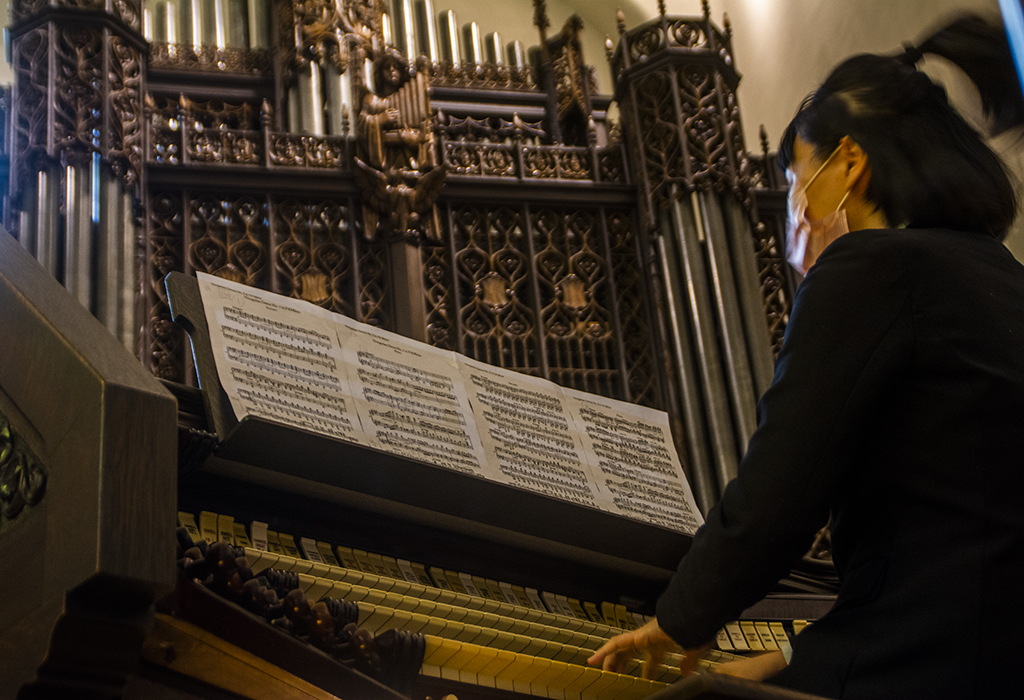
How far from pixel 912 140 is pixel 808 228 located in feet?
0.62

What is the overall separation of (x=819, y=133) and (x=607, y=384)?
4.60 meters

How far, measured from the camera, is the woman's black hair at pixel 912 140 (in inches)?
58.8

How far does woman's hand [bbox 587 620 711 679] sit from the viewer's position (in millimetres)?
1372

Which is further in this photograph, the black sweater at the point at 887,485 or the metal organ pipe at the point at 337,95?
the metal organ pipe at the point at 337,95

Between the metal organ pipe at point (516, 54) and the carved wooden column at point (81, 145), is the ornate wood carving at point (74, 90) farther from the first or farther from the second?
the metal organ pipe at point (516, 54)

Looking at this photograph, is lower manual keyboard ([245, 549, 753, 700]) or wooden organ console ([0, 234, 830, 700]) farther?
lower manual keyboard ([245, 549, 753, 700])

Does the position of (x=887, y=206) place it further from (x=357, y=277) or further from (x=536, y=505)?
(x=357, y=277)

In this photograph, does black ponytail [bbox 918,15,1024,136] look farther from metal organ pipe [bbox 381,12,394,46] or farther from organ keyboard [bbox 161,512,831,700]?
metal organ pipe [bbox 381,12,394,46]

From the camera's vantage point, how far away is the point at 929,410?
1271 mm

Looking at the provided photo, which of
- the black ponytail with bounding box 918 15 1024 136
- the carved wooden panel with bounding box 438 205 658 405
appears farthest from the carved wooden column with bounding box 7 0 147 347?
the black ponytail with bounding box 918 15 1024 136

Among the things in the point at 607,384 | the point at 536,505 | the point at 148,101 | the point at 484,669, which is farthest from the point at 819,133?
the point at 148,101

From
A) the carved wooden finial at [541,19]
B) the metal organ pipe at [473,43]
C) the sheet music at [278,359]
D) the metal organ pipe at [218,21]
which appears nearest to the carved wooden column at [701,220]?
the carved wooden finial at [541,19]

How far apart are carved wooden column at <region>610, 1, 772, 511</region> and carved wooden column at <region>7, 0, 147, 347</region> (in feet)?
9.14

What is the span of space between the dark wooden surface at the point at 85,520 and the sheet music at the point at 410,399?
49.2 inches
